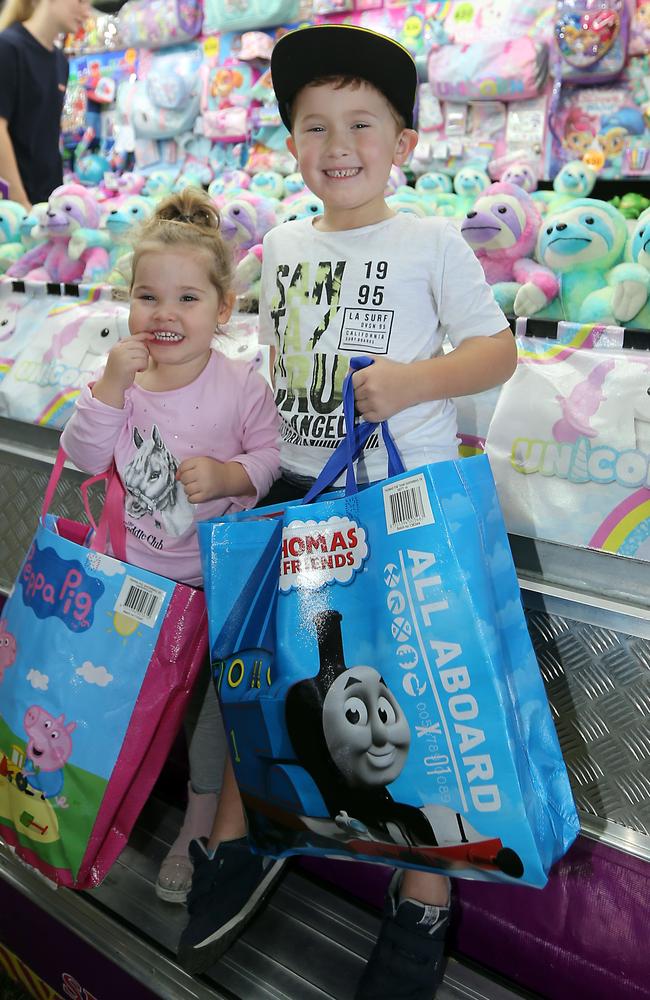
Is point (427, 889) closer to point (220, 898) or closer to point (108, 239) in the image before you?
point (220, 898)

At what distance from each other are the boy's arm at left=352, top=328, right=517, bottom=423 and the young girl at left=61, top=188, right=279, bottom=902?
0.29 meters

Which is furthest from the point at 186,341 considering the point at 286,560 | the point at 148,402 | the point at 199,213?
the point at 286,560

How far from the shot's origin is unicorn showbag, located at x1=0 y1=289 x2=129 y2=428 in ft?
5.90

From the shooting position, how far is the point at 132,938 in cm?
123

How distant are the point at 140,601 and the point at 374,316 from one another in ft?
1.58

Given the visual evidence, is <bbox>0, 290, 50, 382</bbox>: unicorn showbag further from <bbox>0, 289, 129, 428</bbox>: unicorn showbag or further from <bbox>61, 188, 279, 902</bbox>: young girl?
<bbox>61, 188, 279, 902</bbox>: young girl

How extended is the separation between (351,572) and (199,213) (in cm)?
68

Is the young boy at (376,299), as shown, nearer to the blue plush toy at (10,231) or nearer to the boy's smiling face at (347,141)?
the boy's smiling face at (347,141)

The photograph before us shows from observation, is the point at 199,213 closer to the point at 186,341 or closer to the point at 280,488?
the point at 186,341

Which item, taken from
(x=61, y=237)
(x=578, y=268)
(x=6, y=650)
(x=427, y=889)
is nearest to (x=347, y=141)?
(x=578, y=268)

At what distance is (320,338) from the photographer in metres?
1.10

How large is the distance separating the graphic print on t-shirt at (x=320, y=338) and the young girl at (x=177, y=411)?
10cm

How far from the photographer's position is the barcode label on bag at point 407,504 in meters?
0.86

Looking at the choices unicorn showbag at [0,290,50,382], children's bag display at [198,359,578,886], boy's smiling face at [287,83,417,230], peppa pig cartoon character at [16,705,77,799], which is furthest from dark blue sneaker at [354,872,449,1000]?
unicorn showbag at [0,290,50,382]
